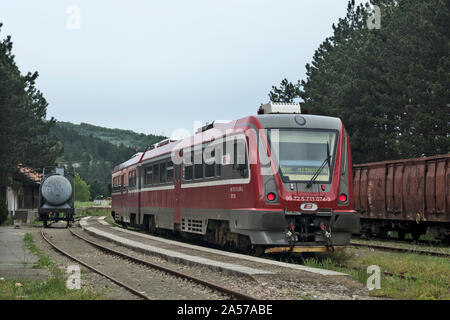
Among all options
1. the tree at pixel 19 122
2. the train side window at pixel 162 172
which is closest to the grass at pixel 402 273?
the train side window at pixel 162 172

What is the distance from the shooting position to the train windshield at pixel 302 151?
576 inches

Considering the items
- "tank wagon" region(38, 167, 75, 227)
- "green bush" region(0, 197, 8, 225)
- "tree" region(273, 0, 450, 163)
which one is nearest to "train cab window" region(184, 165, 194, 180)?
"tree" region(273, 0, 450, 163)

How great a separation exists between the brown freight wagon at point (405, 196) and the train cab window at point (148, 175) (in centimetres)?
862

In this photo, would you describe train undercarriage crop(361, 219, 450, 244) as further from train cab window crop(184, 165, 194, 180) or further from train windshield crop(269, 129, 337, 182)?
train cab window crop(184, 165, 194, 180)

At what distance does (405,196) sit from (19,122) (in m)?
32.4

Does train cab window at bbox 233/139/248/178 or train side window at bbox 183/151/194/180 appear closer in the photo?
train cab window at bbox 233/139/248/178

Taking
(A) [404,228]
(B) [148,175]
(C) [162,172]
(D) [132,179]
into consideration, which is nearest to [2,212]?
(D) [132,179]

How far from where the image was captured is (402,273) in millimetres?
12797

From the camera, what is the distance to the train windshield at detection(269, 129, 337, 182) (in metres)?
14.6

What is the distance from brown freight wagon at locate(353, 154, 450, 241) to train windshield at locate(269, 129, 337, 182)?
747 cm

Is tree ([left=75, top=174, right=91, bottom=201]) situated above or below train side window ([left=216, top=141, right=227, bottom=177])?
above

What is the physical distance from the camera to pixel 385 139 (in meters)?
→ 39.7

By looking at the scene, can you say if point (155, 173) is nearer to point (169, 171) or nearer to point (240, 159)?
point (169, 171)

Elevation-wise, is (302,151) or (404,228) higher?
(302,151)
